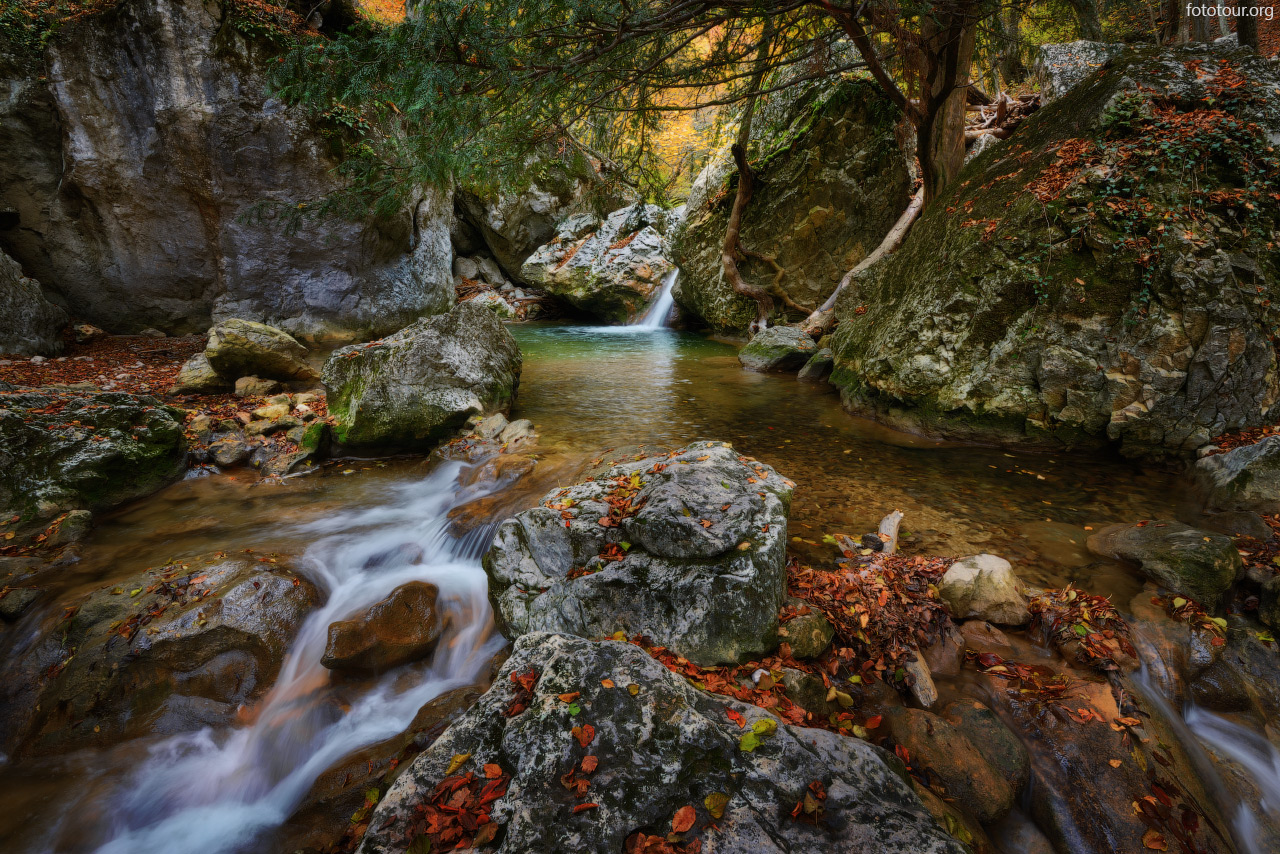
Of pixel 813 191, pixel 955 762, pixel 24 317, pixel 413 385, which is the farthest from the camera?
pixel 813 191

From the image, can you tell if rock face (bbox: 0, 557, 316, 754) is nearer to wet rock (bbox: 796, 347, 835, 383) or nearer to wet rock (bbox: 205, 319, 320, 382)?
wet rock (bbox: 205, 319, 320, 382)

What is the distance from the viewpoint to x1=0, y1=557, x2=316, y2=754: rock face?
298 centimetres

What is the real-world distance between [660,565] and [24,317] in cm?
1177

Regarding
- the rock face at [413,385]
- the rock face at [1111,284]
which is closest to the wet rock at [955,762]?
the rock face at [1111,284]

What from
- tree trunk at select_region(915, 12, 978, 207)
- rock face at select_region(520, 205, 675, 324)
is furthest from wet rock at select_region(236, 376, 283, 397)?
rock face at select_region(520, 205, 675, 324)

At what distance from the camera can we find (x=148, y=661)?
318 centimetres

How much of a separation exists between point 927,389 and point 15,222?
1572 cm

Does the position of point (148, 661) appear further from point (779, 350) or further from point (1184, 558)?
point (779, 350)

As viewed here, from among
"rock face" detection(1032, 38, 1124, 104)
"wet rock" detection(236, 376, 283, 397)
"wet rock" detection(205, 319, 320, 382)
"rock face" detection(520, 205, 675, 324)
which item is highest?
"rock face" detection(1032, 38, 1124, 104)

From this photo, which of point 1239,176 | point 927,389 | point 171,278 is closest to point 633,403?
point 927,389


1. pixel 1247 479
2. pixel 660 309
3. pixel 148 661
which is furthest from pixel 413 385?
pixel 660 309

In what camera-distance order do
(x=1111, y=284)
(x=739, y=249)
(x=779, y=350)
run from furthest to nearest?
(x=739, y=249) < (x=779, y=350) < (x=1111, y=284)

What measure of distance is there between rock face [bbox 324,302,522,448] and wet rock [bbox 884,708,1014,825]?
5764mm

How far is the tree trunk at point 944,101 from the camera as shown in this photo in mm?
7070
